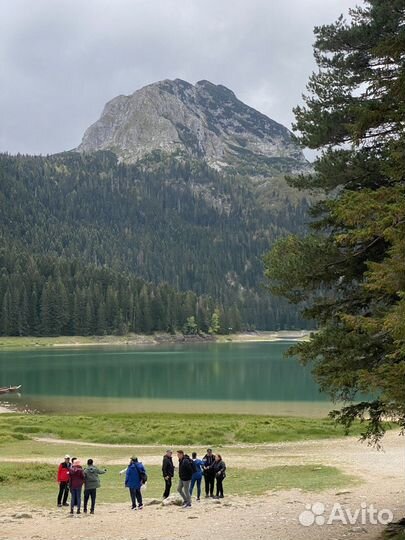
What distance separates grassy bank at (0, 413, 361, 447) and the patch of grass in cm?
1210

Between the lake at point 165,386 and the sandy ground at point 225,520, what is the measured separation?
27.8m

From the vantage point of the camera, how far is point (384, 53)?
45.0ft

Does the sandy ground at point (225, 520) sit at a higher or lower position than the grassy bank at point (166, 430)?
higher

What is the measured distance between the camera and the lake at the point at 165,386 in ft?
237

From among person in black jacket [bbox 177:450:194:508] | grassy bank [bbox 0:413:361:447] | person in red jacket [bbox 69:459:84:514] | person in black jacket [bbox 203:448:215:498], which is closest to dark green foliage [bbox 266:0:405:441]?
person in black jacket [bbox 177:450:194:508]

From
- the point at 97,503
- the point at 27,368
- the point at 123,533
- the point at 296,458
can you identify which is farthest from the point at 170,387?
the point at 123,533

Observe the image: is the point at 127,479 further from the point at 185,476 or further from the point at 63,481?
the point at 63,481

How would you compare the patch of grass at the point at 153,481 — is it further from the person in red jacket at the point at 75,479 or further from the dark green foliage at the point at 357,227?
the dark green foliage at the point at 357,227

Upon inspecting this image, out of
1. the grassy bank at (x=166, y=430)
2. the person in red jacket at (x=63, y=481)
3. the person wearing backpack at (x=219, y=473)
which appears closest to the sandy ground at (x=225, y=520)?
the person wearing backpack at (x=219, y=473)

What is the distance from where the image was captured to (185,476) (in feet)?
74.5

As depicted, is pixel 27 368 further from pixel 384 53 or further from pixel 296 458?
pixel 384 53

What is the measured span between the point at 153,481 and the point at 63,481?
748cm

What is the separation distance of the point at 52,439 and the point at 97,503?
78.1 ft

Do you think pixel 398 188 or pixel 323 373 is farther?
pixel 323 373
